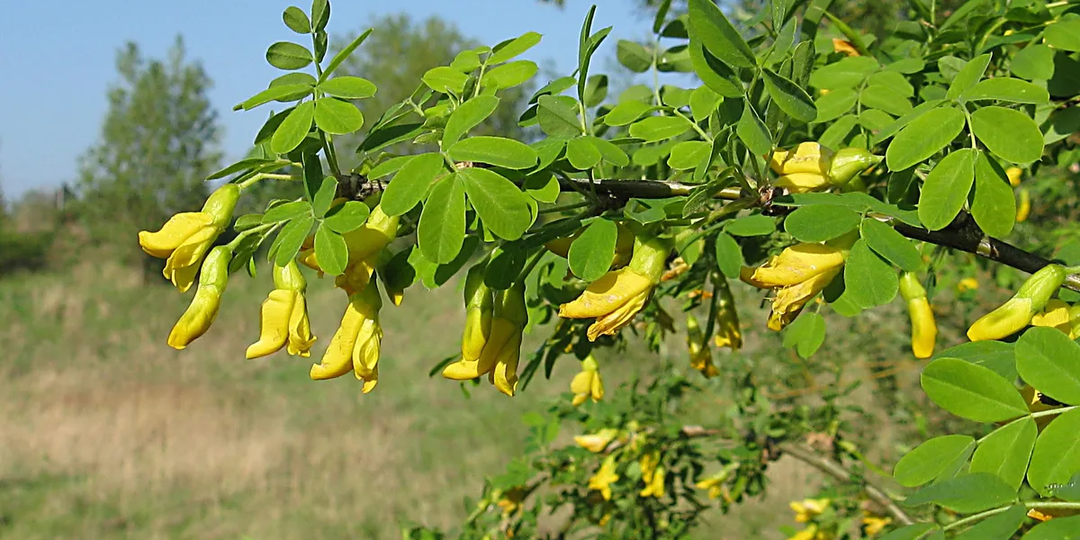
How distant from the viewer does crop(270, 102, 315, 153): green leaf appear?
0.53m

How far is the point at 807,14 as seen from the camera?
0.87 metres

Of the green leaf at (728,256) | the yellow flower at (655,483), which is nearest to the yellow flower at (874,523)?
the yellow flower at (655,483)

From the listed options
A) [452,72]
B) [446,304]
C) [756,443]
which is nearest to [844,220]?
[452,72]

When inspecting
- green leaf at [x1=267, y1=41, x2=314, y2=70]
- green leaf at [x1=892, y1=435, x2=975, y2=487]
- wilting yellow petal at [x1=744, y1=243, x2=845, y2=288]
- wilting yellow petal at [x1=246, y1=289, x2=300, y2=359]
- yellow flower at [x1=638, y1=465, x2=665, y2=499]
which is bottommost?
yellow flower at [x1=638, y1=465, x2=665, y2=499]

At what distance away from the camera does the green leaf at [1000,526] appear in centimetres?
40

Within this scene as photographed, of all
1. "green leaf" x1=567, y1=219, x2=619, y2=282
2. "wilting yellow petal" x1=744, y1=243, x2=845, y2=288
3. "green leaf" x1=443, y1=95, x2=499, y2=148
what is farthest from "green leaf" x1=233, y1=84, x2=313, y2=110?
"wilting yellow petal" x1=744, y1=243, x2=845, y2=288

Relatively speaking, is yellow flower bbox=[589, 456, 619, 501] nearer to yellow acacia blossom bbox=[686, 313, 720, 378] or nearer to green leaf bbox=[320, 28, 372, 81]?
yellow acacia blossom bbox=[686, 313, 720, 378]

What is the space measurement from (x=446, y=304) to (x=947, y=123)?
29.9ft

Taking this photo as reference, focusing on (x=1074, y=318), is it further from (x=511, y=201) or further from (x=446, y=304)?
(x=446, y=304)

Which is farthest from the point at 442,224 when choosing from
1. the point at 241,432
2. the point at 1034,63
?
the point at 241,432

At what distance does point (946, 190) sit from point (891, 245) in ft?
0.16

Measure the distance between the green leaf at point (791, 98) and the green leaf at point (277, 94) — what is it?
0.31 m

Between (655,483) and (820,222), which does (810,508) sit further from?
(820,222)

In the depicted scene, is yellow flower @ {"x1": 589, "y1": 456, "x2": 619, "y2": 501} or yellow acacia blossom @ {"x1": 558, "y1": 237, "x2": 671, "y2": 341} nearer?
yellow acacia blossom @ {"x1": 558, "y1": 237, "x2": 671, "y2": 341}
